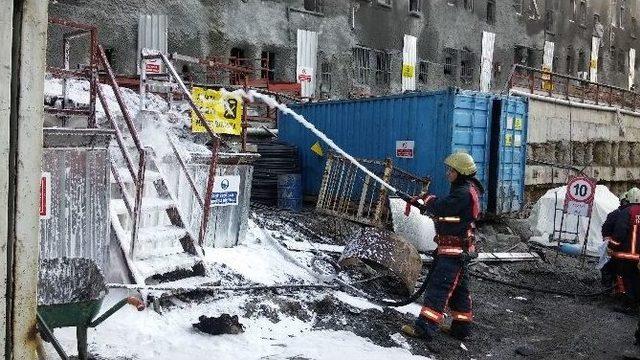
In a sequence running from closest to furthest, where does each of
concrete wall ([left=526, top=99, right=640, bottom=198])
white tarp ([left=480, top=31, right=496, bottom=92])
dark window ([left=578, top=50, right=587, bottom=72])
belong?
concrete wall ([left=526, top=99, right=640, bottom=198]) < white tarp ([left=480, top=31, right=496, bottom=92]) < dark window ([left=578, top=50, right=587, bottom=72])

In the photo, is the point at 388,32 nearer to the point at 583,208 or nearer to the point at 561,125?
the point at 561,125

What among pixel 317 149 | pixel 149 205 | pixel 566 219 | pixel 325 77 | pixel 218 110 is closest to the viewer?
pixel 149 205

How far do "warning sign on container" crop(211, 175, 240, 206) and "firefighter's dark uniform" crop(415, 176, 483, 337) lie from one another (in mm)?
2612

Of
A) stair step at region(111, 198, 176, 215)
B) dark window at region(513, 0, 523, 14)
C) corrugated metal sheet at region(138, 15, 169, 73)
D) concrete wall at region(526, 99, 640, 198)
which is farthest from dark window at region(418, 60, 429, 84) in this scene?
stair step at region(111, 198, 176, 215)

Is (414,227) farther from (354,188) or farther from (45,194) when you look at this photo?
(45,194)

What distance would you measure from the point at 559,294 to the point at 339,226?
3.72 m

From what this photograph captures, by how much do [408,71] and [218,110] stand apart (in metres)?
19.3

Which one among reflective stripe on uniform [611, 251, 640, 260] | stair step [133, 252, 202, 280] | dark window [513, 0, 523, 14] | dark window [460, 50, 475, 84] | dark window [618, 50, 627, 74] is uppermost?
dark window [513, 0, 523, 14]

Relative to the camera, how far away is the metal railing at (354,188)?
10.1 m

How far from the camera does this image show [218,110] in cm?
855

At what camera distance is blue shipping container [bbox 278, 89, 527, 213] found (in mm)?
11375

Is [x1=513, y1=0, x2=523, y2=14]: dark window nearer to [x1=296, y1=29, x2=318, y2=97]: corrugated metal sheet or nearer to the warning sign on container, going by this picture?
[x1=296, y1=29, x2=318, y2=97]: corrugated metal sheet

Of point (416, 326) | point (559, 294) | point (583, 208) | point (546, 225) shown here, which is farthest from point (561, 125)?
point (416, 326)

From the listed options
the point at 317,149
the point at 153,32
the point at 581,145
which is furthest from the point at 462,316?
the point at 153,32
